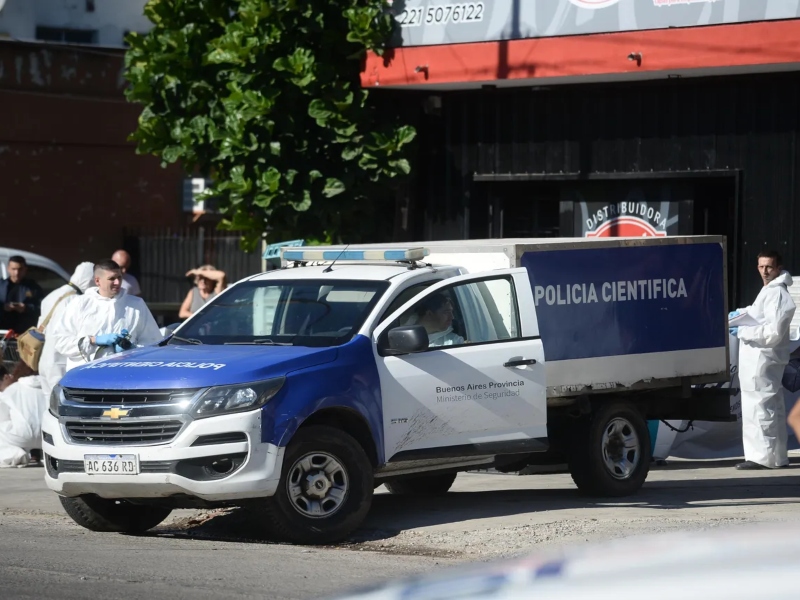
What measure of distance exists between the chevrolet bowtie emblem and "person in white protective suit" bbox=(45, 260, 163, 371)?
2806mm

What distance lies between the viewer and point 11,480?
12.4 meters

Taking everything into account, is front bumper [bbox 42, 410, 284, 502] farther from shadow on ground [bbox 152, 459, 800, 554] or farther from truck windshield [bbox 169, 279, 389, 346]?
truck windshield [bbox 169, 279, 389, 346]

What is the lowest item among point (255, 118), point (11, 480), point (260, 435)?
point (11, 480)

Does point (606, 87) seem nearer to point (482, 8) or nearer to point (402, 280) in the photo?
point (482, 8)

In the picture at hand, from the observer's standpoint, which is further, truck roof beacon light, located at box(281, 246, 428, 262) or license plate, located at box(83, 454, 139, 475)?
truck roof beacon light, located at box(281, 246, 428, 262)

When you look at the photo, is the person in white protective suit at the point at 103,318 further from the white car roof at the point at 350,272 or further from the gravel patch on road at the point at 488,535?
the gravel patch on road at the point at 488,535

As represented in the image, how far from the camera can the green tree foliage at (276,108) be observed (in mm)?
15875

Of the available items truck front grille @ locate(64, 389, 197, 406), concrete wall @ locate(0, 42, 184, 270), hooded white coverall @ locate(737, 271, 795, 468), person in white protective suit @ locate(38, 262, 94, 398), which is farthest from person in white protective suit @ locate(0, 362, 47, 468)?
concrete wall @ locate(0, 42, 184, 270)

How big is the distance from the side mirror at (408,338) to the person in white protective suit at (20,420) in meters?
5.32

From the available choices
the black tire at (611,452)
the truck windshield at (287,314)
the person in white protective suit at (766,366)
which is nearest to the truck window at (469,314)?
the truck windshield at (287,314)

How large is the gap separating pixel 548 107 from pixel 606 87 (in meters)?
0.75

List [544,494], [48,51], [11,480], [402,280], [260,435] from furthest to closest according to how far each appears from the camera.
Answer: [48,51] → [11,480] → [544,494] → [402,280] → [260,435]

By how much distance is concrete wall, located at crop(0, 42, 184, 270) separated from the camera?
86.5 feet

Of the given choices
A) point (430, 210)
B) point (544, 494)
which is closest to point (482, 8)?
point (430, 210)
